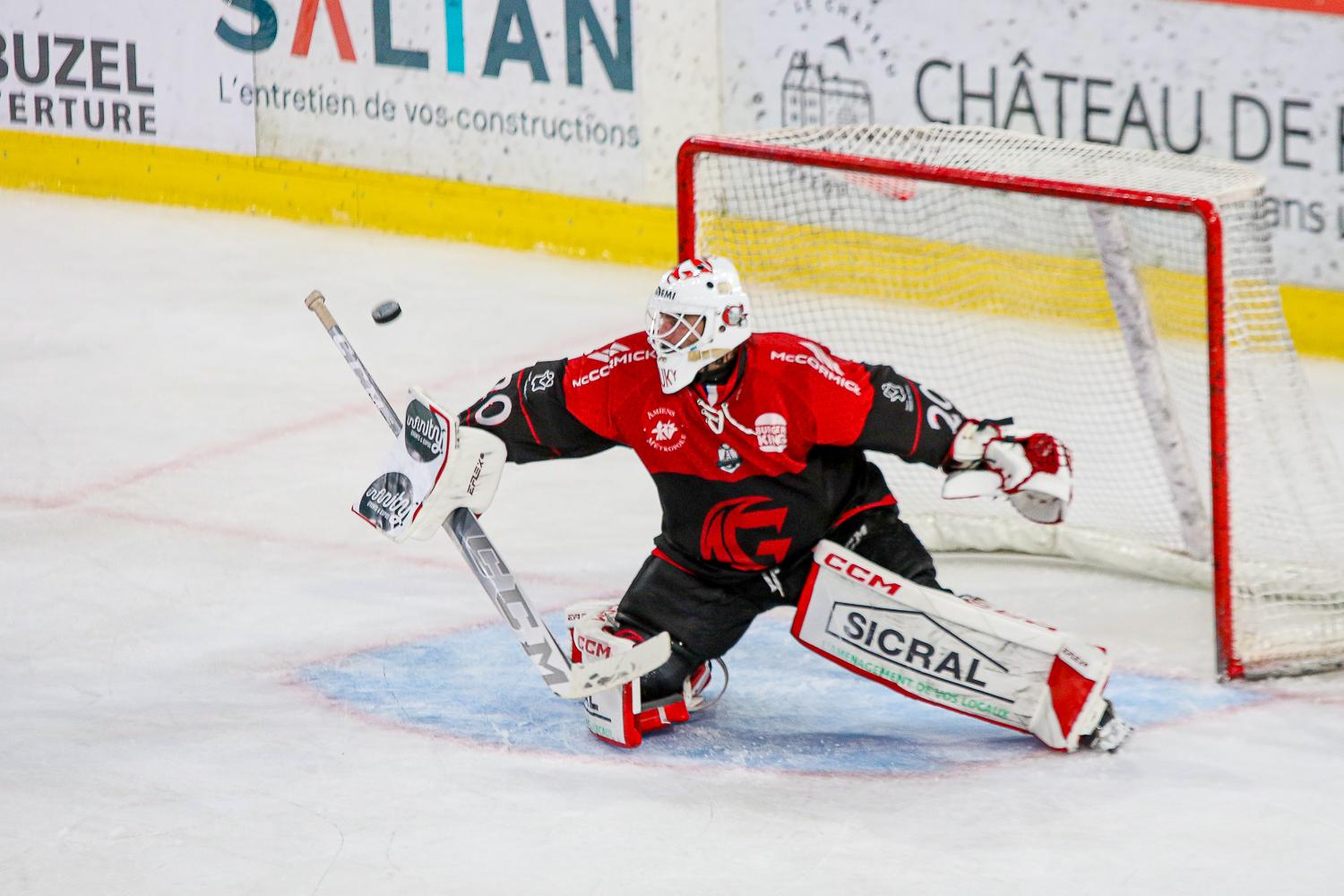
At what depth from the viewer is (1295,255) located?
20.9 ft

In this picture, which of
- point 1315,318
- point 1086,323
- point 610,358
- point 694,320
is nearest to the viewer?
point 694,320

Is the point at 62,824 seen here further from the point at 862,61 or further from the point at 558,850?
the point at 862,61

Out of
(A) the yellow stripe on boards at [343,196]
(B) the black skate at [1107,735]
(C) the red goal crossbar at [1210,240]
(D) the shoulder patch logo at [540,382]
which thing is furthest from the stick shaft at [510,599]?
(A) the yellow stripe on boards at [343,196]

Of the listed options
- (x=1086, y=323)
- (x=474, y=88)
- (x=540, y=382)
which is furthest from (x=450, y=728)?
(x=474, y=88)

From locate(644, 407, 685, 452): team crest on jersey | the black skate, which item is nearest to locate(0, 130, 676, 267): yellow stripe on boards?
locate(644, 407, 685, 452): team crest on jersey

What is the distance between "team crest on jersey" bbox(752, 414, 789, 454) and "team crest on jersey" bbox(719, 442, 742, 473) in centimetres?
A: 5

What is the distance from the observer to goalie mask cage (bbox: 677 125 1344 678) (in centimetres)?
421

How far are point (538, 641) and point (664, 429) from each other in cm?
43

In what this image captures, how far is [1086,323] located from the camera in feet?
18.4

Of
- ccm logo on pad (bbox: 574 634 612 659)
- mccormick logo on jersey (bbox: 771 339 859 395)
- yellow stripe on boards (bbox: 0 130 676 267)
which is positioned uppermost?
yellow stripe on boards (bbox: 0 130 676 267)

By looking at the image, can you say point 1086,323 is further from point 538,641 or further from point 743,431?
point 538,641

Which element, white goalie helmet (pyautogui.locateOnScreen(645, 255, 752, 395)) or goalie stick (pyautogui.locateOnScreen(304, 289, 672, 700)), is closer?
white goalie helmet (pyautogui.locateOnScreen(645, 255, 752, 395))

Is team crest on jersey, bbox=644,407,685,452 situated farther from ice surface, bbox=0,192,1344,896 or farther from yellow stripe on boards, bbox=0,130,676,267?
yellow stripe on boards, bbox=0,130,676,267

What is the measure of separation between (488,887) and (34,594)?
6.29ft
